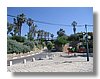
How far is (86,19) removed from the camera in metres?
10.0

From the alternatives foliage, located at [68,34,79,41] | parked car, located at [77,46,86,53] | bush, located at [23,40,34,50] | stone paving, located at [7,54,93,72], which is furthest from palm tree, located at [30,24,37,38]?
parked car, located at [77,46,86,53]

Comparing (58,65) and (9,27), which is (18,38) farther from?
(58,65)

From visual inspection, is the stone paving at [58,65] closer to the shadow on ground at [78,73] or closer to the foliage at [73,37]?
the shadow on ground at [78,73]

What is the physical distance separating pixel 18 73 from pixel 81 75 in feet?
3.74

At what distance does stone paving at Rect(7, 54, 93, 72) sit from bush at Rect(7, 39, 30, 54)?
0.80 feet

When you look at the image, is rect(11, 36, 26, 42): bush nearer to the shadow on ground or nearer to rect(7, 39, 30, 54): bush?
rect(7, 39, 30, 54): bush

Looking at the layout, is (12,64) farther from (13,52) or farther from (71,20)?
(71,20)

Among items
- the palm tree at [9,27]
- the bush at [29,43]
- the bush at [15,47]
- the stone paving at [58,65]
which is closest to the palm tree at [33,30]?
the bush at [29,43]

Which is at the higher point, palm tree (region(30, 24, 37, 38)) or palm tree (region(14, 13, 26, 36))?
palm tree (region(14, 13, 26, 36))

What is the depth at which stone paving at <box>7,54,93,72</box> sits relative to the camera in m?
Result: 10.0

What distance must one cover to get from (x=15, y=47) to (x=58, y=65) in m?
0.85

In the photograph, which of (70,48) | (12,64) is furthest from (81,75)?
(12,64)

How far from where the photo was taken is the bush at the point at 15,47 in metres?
10.0
